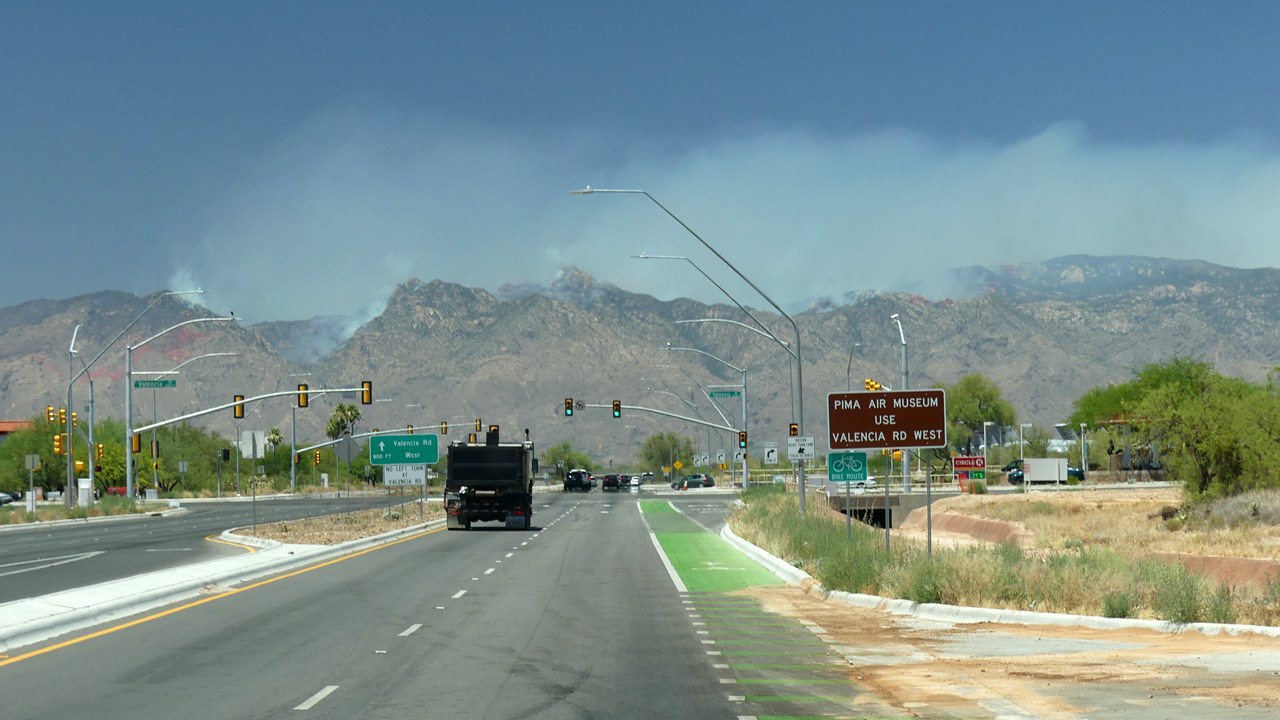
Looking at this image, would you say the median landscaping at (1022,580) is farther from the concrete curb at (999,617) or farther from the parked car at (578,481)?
the parked car at (578,481)

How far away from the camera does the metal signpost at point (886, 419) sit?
68.7 feet

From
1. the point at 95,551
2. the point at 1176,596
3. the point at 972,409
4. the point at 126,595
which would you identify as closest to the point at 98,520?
the point at 95,551

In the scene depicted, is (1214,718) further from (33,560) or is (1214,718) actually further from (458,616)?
(33,560)

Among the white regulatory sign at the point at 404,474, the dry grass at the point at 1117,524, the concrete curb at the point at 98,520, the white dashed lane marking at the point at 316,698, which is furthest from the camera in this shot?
the concrete curb at the point at 98,520

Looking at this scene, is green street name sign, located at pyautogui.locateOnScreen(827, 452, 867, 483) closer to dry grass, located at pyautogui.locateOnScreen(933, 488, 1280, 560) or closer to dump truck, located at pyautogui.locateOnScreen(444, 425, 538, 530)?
dry grass, located at pyautogui.locateOnScreen(933, 488, 1280, 560)

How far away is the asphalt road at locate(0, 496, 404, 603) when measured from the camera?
23969mm

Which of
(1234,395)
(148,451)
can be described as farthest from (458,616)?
(148,451)

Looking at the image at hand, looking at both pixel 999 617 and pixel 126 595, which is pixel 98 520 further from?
pixel 999 617

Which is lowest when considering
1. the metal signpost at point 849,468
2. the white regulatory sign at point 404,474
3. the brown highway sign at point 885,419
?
the white regulatory sign at point 404,474

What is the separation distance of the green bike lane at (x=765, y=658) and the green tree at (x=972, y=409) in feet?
411

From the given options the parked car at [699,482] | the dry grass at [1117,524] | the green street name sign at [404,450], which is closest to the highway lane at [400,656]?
the dry grass at [1117,524]

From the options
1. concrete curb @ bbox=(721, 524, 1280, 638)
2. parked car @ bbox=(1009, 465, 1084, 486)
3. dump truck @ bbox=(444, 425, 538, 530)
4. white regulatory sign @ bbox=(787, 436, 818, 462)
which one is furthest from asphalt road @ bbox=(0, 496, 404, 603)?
parked car @ bbox=(1009, 465, 1084, 486)

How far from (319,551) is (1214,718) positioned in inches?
954

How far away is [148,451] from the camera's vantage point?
344 feet
